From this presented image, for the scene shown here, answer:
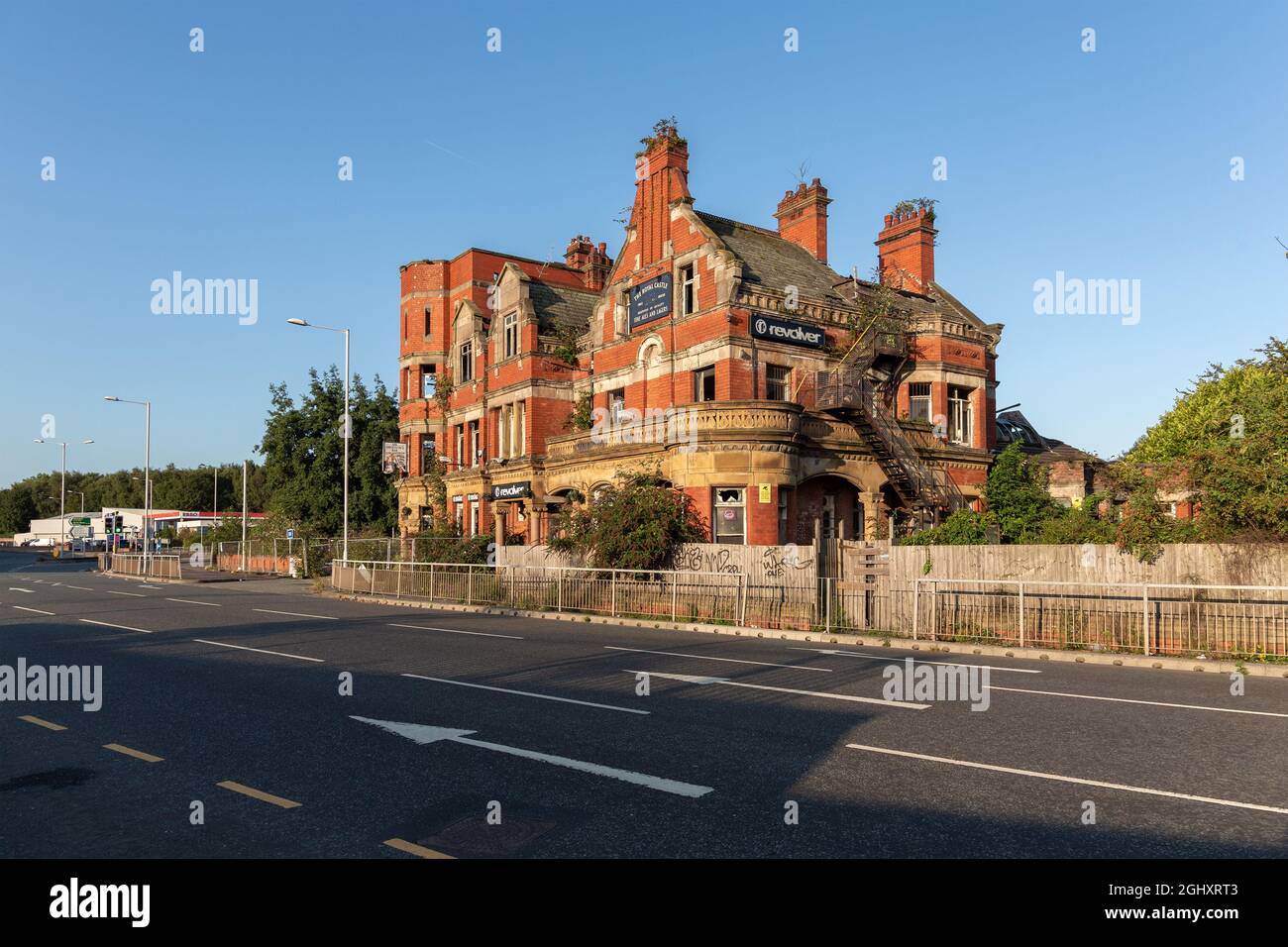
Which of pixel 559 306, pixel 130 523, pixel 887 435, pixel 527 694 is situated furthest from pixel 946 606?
pixel 130 523

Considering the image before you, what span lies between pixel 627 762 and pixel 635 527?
17947 mm

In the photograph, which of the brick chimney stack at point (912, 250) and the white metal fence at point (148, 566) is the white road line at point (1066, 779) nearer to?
the brick chimney stack at point (912, 250)

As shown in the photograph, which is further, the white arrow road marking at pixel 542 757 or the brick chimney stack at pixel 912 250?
the brick chimney stack at pixel 912 250

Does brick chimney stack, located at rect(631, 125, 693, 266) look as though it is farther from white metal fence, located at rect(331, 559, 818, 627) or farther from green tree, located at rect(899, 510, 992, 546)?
green tree, located at rect(899, 510, 992, 546)

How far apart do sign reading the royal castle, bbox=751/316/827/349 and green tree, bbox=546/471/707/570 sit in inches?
248

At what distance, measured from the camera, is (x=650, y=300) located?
32.3m

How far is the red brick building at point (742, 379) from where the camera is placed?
28188 millimetres

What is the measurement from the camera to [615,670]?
13.9m

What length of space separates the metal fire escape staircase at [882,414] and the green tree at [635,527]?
6375mm

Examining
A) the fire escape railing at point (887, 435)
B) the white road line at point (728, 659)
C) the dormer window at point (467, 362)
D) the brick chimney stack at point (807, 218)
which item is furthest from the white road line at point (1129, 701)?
the dormer window at point (467, 362)

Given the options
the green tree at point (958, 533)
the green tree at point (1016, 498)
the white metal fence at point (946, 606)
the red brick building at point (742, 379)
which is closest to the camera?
the white metal fence at point (946, 606)

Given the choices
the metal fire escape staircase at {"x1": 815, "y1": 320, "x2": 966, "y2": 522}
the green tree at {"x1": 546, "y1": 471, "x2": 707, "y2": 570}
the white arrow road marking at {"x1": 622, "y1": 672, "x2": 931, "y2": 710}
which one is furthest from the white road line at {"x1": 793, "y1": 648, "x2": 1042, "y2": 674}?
the metal fire escape staircase at {"x1": 815, "y1": 320, "x2": 966, "y2": 522}

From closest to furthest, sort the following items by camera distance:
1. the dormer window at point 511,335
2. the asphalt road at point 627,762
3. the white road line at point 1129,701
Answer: the asphalt road at point 627,762 → the white road line at point 1129,701 → the dormer window at point 511,335

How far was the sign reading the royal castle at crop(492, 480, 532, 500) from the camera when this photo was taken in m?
37.1
